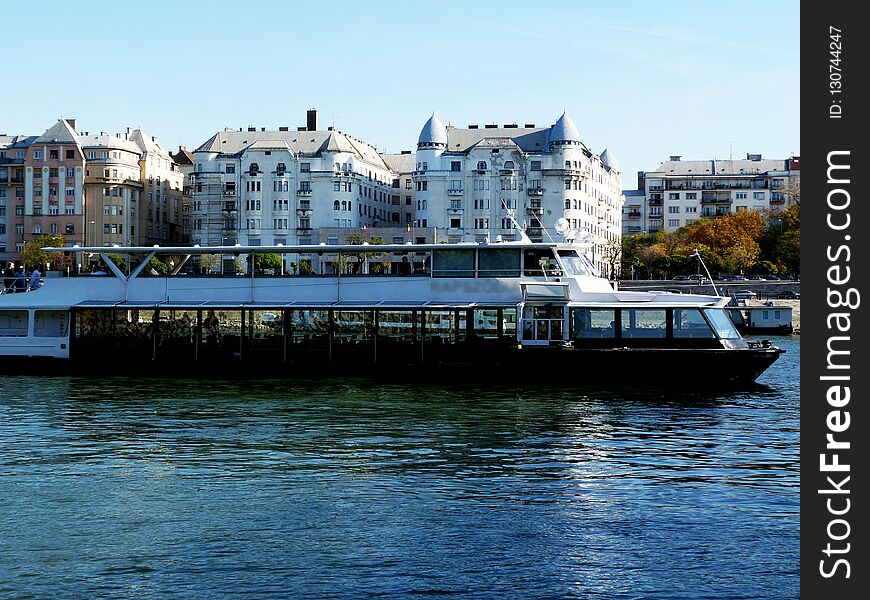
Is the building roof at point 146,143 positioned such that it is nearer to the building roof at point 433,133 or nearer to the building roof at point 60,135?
the building roof at point 60,135

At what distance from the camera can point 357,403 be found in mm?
36188

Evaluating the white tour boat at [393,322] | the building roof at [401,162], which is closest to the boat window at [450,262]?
the white tour boat at [393,322]

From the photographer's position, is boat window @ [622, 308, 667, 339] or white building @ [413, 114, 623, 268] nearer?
boat window @ [622, 308, 667, 339]

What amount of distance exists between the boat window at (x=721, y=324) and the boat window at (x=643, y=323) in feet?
5.26

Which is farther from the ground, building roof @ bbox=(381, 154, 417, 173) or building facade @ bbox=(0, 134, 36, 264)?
building roof @ bbox=(381, 154, 417, 173)

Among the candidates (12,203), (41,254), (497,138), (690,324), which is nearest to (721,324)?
(690,324)

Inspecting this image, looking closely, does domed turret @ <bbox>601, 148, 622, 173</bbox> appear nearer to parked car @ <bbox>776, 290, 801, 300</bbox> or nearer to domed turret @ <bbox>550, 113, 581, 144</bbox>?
domed turret @ <bbox>550, 113, 581, 144</bbox>

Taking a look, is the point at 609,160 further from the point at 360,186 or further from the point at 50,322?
the point at 50,322

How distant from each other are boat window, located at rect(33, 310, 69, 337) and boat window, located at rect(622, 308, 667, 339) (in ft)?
74.3

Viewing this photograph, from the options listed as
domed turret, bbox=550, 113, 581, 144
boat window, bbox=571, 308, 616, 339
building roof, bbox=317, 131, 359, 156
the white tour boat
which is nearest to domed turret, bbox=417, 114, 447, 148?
building roof, bbox=317, 131, 359, 156

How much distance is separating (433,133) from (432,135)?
12.3 inches

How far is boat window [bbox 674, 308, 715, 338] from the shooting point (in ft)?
131

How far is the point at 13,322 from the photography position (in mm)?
47125
